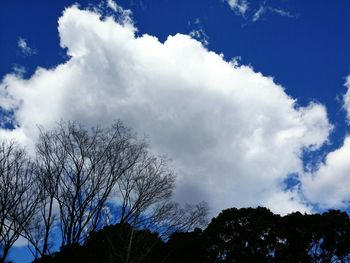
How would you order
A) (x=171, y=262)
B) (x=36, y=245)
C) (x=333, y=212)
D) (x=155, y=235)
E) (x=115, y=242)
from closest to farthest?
(x=36, y=245), (x=155, y=235), (x=115, y=242), (x=171, y=262), (x=333, y=212)

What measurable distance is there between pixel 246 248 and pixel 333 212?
670cm

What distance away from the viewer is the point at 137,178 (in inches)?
661

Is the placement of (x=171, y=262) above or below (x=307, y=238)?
below

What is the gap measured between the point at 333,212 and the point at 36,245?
→ 19.9 meters

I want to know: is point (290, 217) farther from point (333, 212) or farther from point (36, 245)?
point (36, 245)

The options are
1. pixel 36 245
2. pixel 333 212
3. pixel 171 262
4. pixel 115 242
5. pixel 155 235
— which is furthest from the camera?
pixel 333 212

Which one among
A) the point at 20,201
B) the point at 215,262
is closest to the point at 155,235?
the point at 20,201

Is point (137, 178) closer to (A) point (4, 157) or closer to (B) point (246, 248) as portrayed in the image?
(A) point (4, 157)

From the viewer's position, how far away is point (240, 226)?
2644 centimetres

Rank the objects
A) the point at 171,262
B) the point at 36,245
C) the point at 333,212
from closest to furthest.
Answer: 1. the point at 36,245
2. the point at 171,262
3. the point at 333,212

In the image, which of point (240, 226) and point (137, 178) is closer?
point (137, 178)

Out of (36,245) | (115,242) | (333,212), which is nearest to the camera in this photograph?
(36,245)

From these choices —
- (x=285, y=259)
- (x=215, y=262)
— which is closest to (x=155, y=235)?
(x=215, y=262)

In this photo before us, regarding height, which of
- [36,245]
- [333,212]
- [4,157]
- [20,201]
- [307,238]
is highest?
[333,212]
